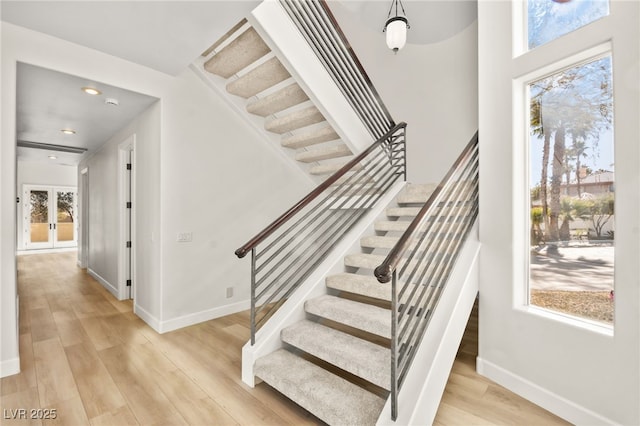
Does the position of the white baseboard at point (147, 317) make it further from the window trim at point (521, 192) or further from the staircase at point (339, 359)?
the window trim at point (521, 192)

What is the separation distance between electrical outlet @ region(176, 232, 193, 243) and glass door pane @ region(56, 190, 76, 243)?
365 inches

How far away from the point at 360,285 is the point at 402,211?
3.91 ft

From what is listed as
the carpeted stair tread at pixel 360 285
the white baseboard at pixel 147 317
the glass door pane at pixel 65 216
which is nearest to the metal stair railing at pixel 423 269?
the carpeted stair tread at pixel 360 285

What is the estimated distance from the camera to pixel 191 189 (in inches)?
136

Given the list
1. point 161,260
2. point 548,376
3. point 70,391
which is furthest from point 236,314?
point 548,376

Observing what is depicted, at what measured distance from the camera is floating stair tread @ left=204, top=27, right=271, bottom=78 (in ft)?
9.49

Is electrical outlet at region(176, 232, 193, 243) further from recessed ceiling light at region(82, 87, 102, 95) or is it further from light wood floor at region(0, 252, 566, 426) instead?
recessed ceiling light at region(82, 87, 102, 95)

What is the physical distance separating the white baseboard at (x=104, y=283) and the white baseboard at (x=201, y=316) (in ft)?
5.99

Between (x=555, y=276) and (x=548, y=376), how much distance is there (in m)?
0.65

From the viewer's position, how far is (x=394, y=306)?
1588 mm

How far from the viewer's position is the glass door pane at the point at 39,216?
30.4 feet

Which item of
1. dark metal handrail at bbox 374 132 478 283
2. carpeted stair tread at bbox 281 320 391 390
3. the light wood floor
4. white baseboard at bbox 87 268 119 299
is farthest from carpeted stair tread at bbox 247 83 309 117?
white baseboard at bbox 87 268 119 299

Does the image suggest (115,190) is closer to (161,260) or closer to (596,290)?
(161,260)

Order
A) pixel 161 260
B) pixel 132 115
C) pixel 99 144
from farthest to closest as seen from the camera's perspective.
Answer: pixel 99 144, pixel 132 115, pixel 161 260
